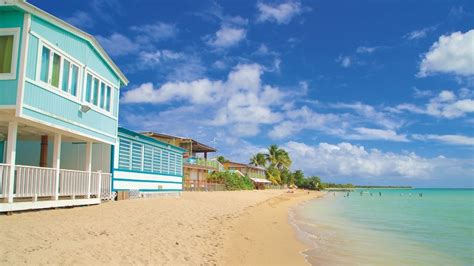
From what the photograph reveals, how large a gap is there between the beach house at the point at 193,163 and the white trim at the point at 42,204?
20.0 meters

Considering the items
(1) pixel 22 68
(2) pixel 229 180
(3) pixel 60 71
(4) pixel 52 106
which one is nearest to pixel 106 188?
(4) pixel 52 106

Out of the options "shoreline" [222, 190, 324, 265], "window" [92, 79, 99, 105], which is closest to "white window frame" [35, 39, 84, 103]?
"window" [92, 79, 99, 105]

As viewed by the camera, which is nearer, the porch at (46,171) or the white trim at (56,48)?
the porch at (46,171)

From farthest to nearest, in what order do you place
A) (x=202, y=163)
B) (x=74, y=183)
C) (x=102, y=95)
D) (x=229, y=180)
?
1. (x=229, y=180)
2. (x=202, y=163)
3. (x=102, y=95)
4. (x=74, y=183)

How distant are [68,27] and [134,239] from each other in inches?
312

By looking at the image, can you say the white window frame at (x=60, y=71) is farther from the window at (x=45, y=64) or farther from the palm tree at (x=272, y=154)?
the palm tree at (x=272, y=154)

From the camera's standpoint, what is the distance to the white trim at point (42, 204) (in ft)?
33.1

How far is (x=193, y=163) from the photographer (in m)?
37.2

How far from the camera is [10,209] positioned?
10.2 meters

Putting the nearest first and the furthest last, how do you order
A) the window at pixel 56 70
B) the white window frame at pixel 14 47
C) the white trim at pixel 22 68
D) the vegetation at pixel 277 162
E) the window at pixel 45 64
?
the white trim at pixel 22 68 < the white window frame at pixel 14 47 < the window at pixel 45 64 < the window at pixel 56 70 < the vegetation at pixel 277 162

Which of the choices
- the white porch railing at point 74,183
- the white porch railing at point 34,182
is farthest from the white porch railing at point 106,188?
the white porch railing at point 34,182

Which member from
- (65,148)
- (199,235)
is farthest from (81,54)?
(199,235)

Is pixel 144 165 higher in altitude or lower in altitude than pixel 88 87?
lower

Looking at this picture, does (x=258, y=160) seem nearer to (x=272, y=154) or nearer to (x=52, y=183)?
(x=272, y=154)
